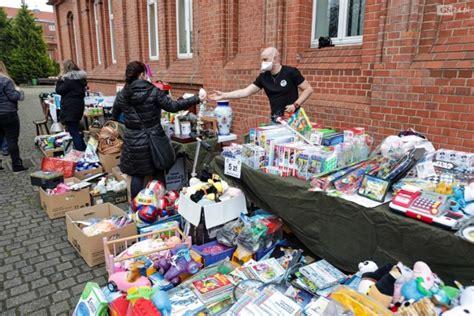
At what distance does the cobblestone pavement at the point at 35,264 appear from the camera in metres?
2.72

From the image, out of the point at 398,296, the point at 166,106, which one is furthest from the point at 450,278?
the point at 166,106

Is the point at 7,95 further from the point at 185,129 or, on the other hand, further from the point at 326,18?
the point at 326,18

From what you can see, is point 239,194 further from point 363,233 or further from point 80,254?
point 80,254

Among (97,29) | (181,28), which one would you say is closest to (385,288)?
(181,28)

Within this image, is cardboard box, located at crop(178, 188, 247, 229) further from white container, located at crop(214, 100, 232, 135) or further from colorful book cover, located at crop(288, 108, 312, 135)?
white container, located at crop(214, 100, 232, 135)

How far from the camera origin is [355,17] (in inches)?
168

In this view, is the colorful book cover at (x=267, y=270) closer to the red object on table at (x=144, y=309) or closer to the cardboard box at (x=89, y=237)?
the red object on table at (x=144, y=309)

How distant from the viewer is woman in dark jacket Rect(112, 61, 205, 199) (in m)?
3.75

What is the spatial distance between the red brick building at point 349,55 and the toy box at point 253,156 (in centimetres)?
158

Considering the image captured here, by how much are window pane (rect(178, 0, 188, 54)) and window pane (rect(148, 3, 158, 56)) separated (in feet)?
4.42

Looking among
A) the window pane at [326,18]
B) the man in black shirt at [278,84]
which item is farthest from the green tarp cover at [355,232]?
the window pane at [326,18]

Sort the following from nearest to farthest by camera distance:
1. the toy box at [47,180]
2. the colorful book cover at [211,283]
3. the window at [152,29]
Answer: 1. the colorful book cover at [211,283]
2. the toy box at [47,180]
3. the window at [152,29]

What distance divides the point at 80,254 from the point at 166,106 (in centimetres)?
176

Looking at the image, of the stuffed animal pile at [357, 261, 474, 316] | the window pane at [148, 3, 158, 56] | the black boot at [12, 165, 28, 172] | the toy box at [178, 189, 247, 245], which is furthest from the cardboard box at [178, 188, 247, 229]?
the window pane at [148, 3, 158, 56]
